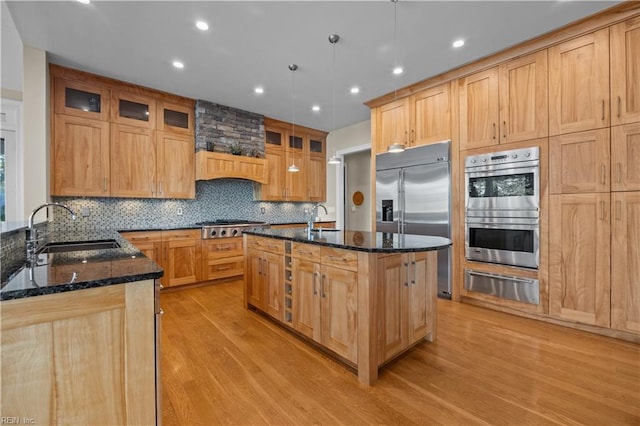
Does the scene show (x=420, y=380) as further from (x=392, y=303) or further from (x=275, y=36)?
(x=275, y=36)

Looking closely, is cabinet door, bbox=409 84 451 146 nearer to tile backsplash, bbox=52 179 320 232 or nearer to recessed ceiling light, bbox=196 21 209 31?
recessed ceiling light, bbox=196 21 209 31

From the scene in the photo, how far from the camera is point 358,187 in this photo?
719 cm

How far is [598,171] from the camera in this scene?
2.57 m

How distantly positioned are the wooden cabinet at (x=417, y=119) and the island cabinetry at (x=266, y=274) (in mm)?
2567

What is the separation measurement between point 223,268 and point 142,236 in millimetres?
1263

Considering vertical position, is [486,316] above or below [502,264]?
below

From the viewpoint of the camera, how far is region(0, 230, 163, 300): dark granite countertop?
916mm

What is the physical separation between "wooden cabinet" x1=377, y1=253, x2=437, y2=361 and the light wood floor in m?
0.17

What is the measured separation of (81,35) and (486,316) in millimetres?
5231

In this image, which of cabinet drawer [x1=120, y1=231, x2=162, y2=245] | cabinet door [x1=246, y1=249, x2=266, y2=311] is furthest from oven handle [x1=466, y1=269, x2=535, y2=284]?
cabinet drawer [x1=120, y1=231, x2=162, y2=245]

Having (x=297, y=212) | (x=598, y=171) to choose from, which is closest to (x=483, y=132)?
(x=598, y=171)

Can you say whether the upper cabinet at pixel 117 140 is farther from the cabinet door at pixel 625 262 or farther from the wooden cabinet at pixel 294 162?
the cabinet door at pixel 625 262

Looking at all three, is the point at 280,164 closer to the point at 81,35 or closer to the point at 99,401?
the point at 81,35

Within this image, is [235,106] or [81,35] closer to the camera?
[81,35]
